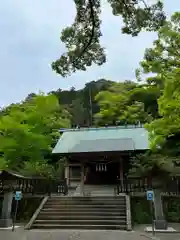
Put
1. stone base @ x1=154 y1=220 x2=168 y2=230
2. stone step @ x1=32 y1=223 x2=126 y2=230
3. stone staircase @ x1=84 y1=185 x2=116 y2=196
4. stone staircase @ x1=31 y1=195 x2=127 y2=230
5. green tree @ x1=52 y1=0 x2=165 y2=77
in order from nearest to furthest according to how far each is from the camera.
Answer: green tree @ x1=52 y1=0 x2=165 y2=77
stone base @ x1=154 y1=220 x2=168 y2=230
stone step @ x1=32 y1=223 x2=126 y2=230
stone staircase @ x1=31 y1=195 x2=127 y2=230
stone staircase @ x1=84 y1=185 x2=116 y2=196

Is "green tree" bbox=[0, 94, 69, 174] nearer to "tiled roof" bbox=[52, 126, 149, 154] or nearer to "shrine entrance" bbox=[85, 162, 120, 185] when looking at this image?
"tiled roof" bbox=[52, 126, 149, 154]

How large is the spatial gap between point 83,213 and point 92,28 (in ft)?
30.7

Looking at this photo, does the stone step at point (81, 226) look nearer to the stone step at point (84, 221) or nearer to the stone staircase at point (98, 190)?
the stone step at point (84, 221)

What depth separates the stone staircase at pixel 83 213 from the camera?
1138cm

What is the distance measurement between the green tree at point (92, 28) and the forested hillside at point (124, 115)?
319cm

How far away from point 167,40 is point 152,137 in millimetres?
5220

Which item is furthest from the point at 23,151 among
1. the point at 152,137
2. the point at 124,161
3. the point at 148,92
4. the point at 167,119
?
the point at 148,92

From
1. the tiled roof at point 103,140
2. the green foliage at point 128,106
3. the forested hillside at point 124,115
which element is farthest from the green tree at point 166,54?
the green foliage at point 128,106

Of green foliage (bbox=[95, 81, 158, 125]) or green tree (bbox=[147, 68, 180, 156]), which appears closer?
green tree (bbox=[147, 68, 180, 156])

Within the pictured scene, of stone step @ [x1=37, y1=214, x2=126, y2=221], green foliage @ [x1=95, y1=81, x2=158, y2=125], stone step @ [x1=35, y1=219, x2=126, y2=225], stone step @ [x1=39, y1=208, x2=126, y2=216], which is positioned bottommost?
stone step @ [x1=35, y1=219, x2=126, y2=225]

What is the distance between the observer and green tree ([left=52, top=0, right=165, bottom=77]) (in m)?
6.25

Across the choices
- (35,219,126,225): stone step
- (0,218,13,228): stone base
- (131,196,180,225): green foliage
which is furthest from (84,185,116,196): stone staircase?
(0,218,13,228): stone base

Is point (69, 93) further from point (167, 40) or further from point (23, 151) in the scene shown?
point (167, 40)

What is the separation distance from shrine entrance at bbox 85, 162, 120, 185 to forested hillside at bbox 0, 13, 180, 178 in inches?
113
